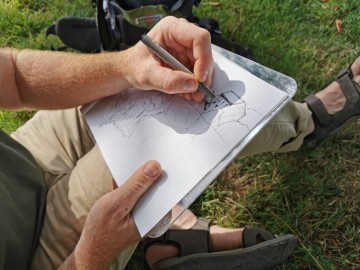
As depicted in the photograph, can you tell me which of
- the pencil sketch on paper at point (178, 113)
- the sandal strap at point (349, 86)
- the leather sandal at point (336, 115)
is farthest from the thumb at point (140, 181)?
the sandal strap at point (349, 86)

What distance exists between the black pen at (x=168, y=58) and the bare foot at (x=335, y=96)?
2.62ft

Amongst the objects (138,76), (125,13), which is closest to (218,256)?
(138,76)

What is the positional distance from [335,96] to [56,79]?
1.10m

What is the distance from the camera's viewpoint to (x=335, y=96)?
5.64ft

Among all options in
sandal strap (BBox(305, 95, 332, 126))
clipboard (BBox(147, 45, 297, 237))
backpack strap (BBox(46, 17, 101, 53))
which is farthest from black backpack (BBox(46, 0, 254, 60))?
clipboard (BBox(147, 45, 297, 237))

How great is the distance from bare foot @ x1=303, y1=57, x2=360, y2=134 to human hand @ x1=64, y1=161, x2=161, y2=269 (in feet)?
3.14

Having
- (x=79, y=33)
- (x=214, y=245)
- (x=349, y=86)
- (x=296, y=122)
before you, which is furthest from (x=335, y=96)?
(x=79, y=33)

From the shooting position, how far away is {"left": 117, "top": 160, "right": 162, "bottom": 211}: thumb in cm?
101

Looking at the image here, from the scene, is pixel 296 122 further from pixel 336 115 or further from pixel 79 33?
pixel 79 33

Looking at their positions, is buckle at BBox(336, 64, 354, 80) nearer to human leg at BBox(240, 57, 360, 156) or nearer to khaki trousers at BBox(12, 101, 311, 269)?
human leg at BBox(240, 57, 360, 156)

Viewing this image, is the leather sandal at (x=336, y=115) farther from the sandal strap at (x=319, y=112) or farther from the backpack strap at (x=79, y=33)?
the backpack strap at (x=79, y=33)

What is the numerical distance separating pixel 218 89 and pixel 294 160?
76cm

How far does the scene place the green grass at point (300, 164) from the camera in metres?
1.58

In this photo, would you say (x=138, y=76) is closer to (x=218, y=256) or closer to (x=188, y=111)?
(x=188, y=111)
